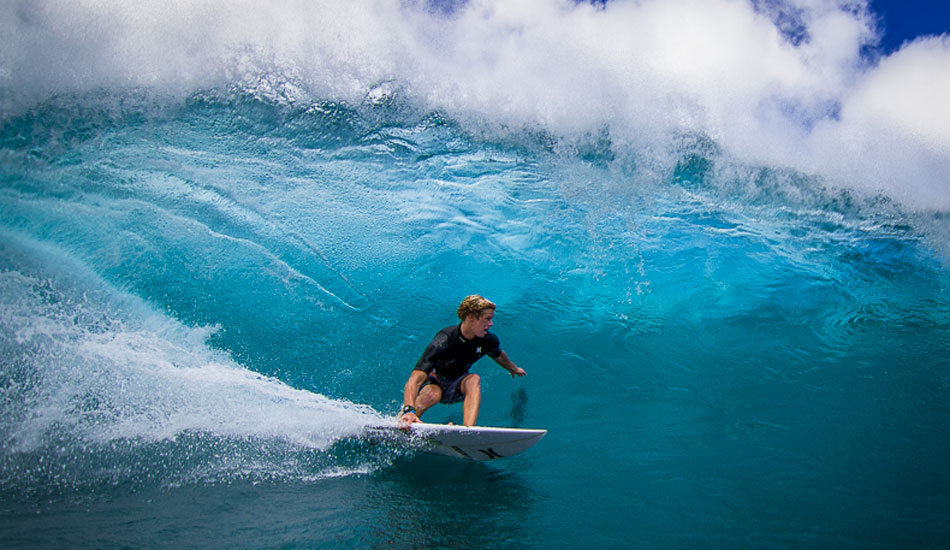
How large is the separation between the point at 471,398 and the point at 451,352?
400 mm

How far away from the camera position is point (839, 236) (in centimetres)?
857

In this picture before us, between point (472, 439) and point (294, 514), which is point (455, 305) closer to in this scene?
point (472, 439)

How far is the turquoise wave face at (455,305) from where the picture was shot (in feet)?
12.6

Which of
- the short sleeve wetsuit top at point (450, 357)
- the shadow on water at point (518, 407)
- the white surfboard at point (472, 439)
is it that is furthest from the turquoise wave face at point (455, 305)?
the short sleeve wetsuit top at point (450, 357)

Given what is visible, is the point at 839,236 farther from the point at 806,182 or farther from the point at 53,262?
the point at 53,262

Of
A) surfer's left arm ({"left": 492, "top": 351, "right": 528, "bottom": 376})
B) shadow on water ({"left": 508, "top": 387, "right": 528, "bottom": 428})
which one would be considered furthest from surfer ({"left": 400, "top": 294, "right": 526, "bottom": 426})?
shadow on water ({"left": 508, "top": 387, "right": 528, "bottom": 428})

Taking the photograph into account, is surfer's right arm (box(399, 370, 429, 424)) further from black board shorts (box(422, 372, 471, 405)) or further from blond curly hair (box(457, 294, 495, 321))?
blond curly hair (box(457, 294, 495, 321))

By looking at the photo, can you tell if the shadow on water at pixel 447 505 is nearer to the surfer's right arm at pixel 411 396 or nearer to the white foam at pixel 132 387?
the surfer's right arm at pixel 411 396

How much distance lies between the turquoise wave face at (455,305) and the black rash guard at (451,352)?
0.68 metres

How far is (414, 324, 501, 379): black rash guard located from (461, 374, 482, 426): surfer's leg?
0.13m

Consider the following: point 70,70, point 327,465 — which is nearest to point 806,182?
point 327,465

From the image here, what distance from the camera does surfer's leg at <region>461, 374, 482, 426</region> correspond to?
3840mm

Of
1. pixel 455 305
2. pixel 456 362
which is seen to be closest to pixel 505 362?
pixel 456 362

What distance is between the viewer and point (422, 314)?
631cm
